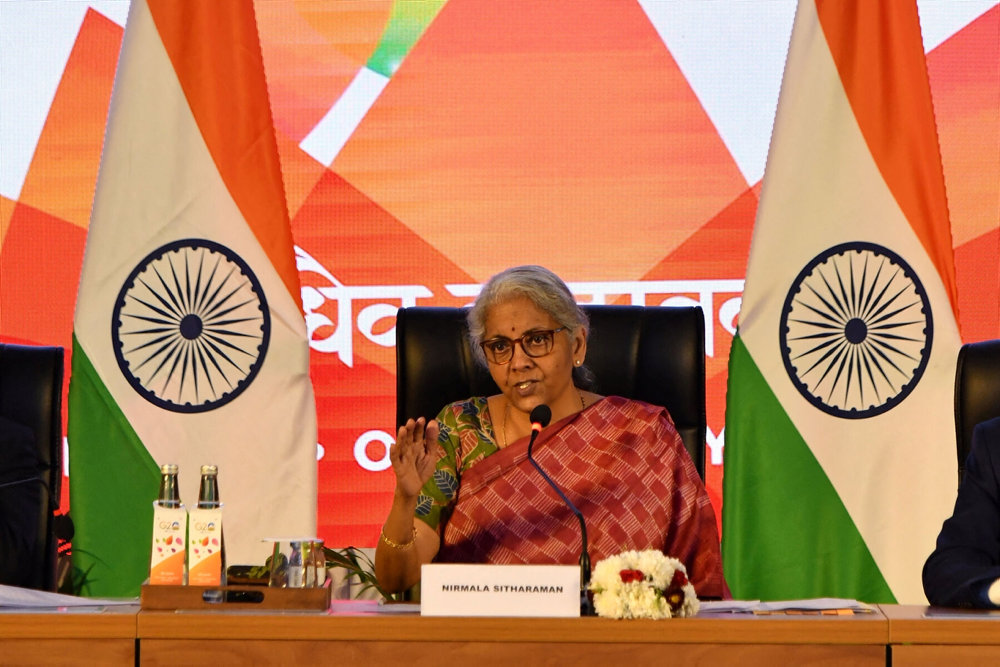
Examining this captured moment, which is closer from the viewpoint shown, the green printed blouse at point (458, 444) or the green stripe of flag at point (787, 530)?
the green printed blouse at point (458, 444)

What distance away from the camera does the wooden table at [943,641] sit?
152 centimetres

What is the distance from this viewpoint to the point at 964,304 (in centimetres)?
342

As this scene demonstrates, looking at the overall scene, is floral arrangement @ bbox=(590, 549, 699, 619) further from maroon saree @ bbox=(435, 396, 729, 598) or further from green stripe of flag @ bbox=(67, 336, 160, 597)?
green stripe of flag @ bbox=(67, 336, 160, 597)

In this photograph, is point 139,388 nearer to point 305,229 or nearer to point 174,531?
point 305,229

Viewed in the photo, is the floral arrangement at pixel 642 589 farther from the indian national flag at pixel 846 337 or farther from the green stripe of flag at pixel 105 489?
the green stripe of flag at pixel 105 489

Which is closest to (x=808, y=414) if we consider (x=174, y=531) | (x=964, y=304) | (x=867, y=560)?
(x=867, y=560)

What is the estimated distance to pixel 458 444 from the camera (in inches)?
99.2

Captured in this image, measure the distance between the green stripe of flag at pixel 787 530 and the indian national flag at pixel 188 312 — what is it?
110 cm

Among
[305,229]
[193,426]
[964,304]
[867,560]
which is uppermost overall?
[305,229]

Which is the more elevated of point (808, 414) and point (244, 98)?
point (244, 98)

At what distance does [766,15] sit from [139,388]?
209cm

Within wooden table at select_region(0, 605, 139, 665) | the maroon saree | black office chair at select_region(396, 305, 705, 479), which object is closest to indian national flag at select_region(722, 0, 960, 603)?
black office chair at select_region(396, 305, 705, 479)

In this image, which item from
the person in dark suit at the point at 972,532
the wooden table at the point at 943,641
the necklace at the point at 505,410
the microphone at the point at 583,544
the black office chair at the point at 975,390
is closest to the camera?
the wooden table at the point at 943,641

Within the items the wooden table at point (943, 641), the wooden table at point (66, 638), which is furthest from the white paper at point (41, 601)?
the wooden table at point (943, 641)
